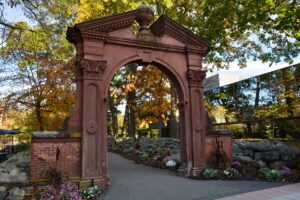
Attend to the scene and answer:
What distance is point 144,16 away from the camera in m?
8.55

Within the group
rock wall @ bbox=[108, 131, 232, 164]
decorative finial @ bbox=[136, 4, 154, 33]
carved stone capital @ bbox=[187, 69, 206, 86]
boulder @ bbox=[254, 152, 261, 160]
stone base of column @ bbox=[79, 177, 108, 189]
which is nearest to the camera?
stone base of column @ bbox=[79, 177, 108, 189]

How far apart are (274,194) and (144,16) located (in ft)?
21.6

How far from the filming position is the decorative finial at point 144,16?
8.50m

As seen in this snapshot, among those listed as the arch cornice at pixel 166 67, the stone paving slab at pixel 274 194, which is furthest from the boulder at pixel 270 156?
the arch cornice at pixel 166 67

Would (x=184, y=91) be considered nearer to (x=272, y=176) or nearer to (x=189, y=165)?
(x=189, y=165)

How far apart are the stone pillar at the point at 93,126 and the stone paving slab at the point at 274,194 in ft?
11.6

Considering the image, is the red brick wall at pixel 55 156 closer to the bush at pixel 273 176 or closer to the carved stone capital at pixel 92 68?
the carved stone capital at pixel 92 68

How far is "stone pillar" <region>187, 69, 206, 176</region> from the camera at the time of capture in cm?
877

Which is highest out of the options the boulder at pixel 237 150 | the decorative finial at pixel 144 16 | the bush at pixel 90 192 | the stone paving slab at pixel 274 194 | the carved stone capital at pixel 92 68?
the decorative finial at pixel 144 16

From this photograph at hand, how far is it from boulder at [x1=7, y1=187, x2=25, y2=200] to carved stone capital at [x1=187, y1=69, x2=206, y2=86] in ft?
20.5

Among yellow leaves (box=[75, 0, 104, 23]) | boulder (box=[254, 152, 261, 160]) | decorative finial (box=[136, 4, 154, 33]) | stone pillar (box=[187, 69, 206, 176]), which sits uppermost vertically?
yellow leaves (box=[75, 0, 104, 23])

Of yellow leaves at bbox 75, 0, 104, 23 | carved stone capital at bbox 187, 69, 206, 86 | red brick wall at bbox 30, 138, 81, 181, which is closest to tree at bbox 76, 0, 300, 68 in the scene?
yellow leaves at bbox 75, 0, 104, 23

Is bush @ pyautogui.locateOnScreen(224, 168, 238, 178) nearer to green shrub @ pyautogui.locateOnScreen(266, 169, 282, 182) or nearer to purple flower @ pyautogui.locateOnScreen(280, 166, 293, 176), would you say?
green shrub @ pyautogui.locateOnScreen(266, 169, 282, 182)

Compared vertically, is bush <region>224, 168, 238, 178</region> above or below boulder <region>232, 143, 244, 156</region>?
below
